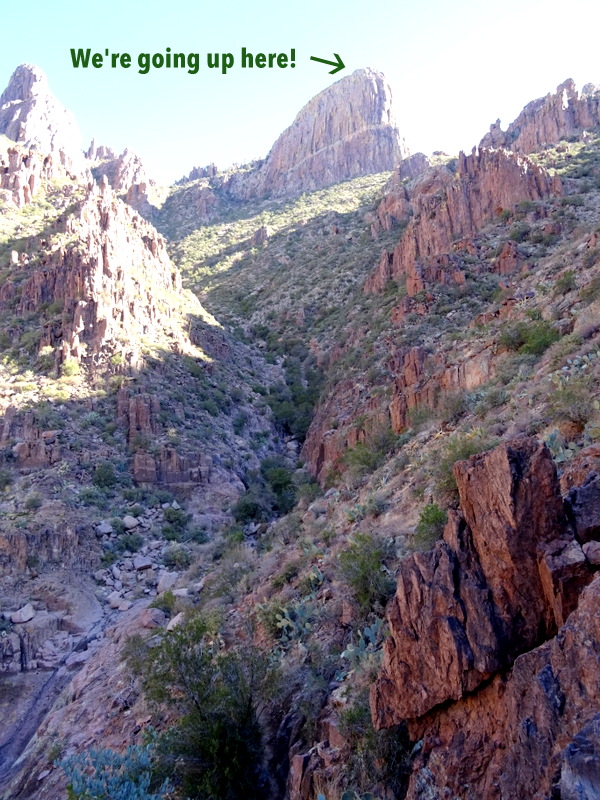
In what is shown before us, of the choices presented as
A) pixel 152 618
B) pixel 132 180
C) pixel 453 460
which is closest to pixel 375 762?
pixel 453 460

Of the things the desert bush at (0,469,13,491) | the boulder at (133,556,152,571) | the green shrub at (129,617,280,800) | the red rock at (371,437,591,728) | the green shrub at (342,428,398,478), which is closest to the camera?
the red rock at (371,437,591,728)

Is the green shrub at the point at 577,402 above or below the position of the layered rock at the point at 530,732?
above

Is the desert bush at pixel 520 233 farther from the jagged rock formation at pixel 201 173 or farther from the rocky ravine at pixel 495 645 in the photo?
the jagged rock formation at pixel 201 173

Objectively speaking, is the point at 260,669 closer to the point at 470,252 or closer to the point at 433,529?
the point at 433,529

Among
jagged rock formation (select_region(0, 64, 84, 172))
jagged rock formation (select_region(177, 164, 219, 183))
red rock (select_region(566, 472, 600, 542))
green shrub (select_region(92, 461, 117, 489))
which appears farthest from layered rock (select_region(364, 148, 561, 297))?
jagged rock formation (select_region(177, 164, 219, 183))

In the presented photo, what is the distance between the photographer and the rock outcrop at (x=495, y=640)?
3545mm

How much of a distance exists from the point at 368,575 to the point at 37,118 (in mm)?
92093

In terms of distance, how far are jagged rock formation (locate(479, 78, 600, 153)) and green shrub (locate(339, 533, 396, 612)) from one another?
1953 inches

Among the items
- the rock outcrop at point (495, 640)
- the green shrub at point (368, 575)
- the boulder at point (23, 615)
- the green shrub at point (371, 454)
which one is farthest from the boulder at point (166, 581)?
the rock outcrop at point (495, 640)

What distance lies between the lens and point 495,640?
446 centimetres

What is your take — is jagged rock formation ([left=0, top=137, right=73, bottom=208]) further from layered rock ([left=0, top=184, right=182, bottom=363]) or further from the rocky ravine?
the rocky ravine

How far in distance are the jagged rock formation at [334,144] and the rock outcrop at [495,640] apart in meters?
87.3

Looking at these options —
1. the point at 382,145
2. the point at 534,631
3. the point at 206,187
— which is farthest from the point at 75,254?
the point at 382,145

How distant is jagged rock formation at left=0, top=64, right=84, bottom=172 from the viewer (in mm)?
75062
